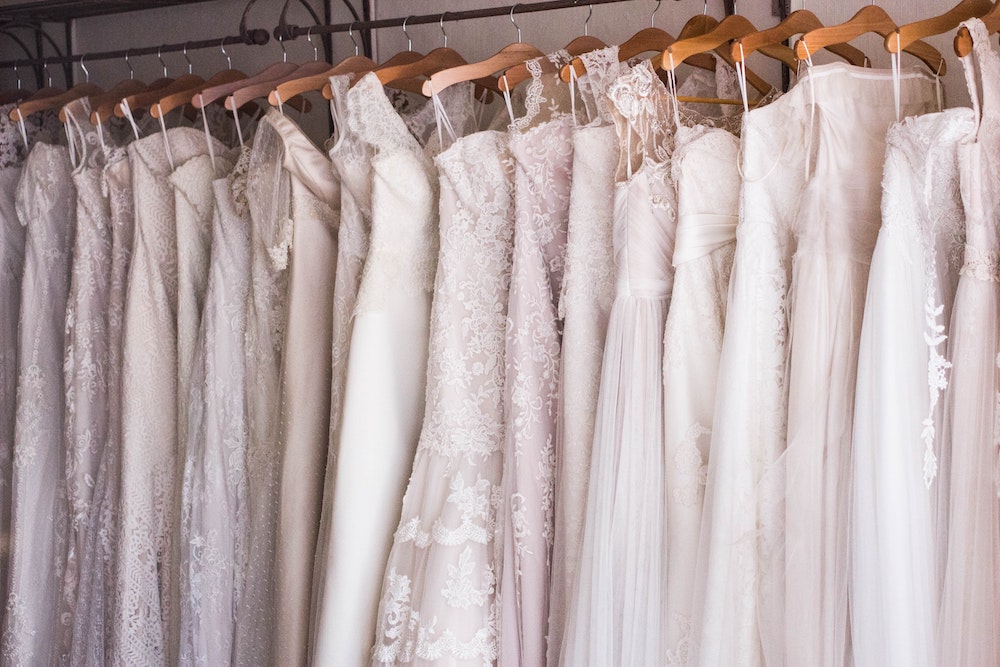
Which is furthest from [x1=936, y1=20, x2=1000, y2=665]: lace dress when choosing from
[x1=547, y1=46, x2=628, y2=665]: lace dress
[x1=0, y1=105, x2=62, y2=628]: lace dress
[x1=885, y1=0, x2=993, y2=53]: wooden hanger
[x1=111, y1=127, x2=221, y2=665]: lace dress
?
[x1=0, y1=105, x2=62, y2=628]: lace dress

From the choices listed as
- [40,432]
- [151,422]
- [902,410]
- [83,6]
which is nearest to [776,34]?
[902,410]

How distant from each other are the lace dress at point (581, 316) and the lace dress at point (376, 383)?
0.25 meters

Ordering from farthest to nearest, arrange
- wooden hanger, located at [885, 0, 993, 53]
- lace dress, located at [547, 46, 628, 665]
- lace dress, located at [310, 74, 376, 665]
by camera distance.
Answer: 1. lace dress, located at [310, 74, 376, 665]
2. lace dress, located at [547, 46, 628, 665]
3. wooden hanger, located at [885, 0, 993, 53]

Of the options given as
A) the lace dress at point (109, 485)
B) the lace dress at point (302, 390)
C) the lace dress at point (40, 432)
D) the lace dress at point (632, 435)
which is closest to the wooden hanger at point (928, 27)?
the lace dress at point (632, 435)

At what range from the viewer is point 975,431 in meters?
1.08

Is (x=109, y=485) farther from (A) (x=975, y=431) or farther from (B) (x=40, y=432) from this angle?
(A) (x=975, y=431)

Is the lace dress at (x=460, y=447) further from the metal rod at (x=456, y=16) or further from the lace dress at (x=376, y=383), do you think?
the metal rod at (x=456, y=16)

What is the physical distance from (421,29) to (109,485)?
1.01 m

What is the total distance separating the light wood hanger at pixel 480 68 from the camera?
1.40 metres

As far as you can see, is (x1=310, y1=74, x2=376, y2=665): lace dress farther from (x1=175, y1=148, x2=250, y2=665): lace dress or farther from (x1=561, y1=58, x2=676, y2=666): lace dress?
(x1=561, y1=58, x2=676, y2=666): lace dress

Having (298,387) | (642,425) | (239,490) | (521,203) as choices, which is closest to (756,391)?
(642,425)

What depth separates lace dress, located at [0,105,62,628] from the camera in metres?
1.80

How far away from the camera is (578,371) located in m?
1.31

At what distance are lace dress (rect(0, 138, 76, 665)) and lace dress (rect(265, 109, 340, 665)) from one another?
481 mm
